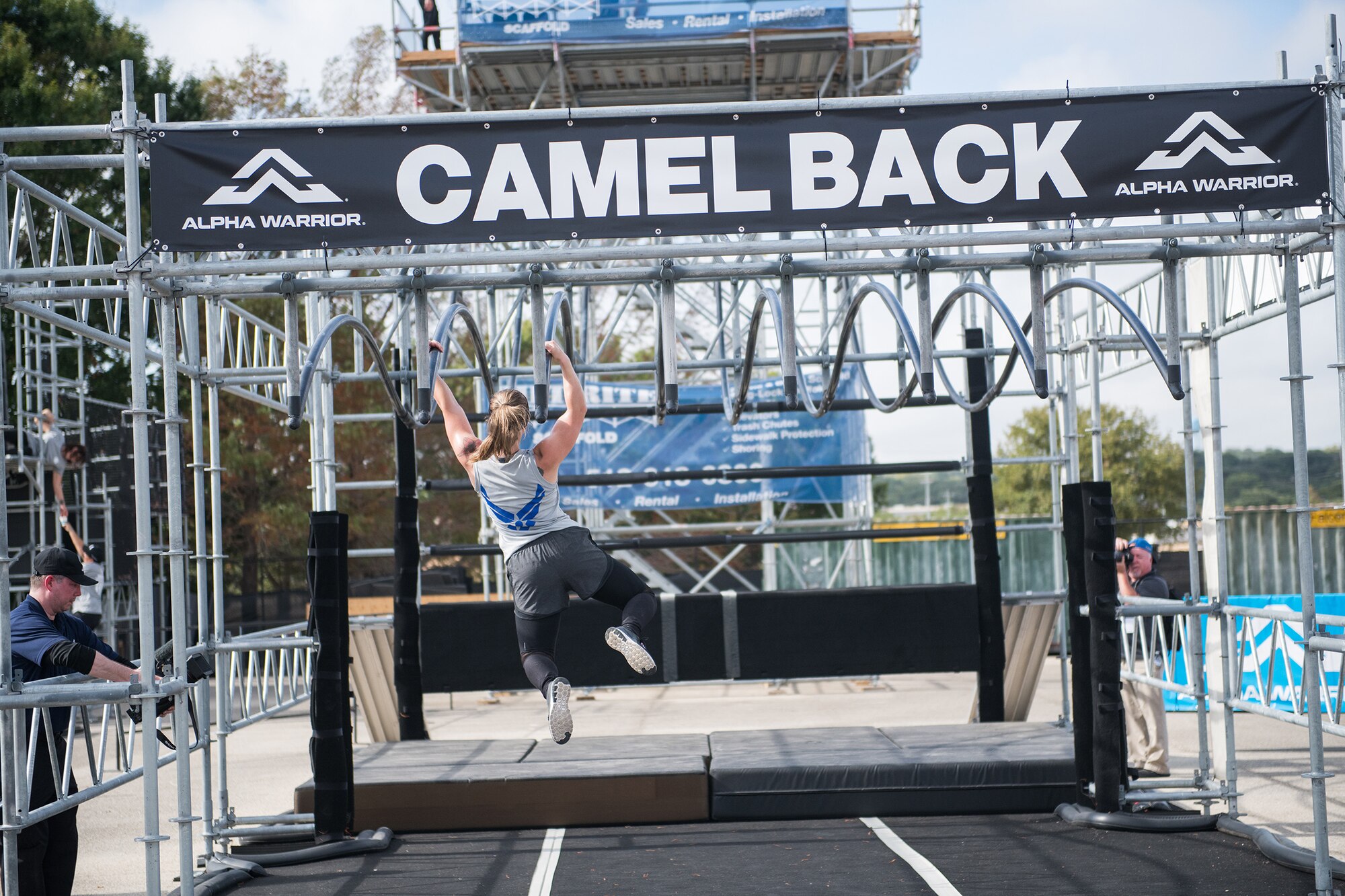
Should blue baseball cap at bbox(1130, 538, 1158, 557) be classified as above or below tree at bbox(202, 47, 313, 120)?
below

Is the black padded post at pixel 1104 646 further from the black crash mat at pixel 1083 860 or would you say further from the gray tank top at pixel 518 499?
the gray tank top at pixel 518 499

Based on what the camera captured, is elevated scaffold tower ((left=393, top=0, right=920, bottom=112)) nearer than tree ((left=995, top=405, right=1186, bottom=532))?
Yes

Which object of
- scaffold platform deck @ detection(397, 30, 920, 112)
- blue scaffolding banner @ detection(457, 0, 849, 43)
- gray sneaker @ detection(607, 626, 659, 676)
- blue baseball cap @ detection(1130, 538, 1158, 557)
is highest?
blue scaffolding banner @ detection(457, 0, 849, 43)

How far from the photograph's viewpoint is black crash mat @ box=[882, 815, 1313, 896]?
5664 millimetres

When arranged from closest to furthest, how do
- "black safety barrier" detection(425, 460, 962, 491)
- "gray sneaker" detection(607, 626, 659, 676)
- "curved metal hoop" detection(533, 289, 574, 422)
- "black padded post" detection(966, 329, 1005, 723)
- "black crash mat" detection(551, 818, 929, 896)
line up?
"gray sneaker" detection(607, 626, 659, 676), "curved metal hoop" detection(533, 289, 574, 422), "black crash mat" detection(551, 818, 929, 896), "black padded post" detection(966, 329, 1005, 723), "black safety barrier" detection(425, 460, 962, 491)

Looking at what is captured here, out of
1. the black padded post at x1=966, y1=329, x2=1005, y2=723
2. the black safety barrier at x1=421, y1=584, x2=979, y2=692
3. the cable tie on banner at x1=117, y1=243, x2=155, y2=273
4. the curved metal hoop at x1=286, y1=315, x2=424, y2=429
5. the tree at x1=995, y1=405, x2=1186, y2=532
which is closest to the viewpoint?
the curved metal hoop at x1=286, y1=315, x2=424, y2=429

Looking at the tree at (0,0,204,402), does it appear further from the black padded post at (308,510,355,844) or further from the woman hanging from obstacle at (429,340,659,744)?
the woman hanging from obstacle at (429,340,659,744)

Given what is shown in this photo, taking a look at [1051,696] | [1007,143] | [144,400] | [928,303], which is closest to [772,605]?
[928,303]

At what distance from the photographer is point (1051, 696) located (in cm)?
1477

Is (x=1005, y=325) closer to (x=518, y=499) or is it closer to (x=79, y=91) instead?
(x=518, y=499)

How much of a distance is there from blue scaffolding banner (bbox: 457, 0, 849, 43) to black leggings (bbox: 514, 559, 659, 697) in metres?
12.2

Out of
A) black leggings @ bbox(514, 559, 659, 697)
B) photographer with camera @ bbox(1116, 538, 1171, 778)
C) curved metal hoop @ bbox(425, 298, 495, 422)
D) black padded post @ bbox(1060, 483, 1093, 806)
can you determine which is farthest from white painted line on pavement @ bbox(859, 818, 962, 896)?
curved metal hoop @ bbox(425, 298, 495, 422)

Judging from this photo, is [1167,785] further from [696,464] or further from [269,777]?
[696,464]

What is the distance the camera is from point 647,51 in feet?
53.9
